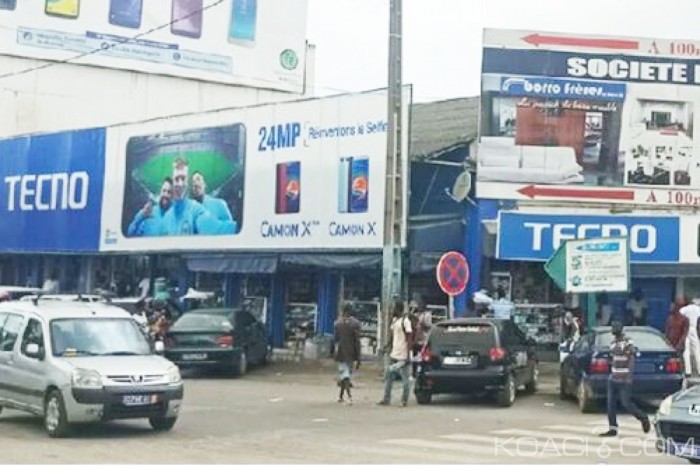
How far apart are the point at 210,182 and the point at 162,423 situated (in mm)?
16398

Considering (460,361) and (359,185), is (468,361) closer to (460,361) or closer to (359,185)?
(460,361)

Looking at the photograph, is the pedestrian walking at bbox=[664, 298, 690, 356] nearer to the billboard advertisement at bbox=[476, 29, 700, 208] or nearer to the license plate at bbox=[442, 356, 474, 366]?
the billboard advertisement at bbox=[476, 29, 700, 208]

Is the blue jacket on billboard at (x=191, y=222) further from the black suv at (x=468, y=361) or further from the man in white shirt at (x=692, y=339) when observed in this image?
the man in white shirt at (x=692, y=339)

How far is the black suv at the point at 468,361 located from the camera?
19938 millimetres

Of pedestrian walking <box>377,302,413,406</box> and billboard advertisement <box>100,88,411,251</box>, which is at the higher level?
billboard advertisement <box>100,88,411,251</box>

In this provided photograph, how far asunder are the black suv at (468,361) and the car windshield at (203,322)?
23.7 feet

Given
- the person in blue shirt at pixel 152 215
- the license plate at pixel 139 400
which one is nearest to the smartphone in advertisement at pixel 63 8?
the person in blue shirt at pixel 152 215

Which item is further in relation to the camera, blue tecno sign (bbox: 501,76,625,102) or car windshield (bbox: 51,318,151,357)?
blue tecno sign (bbox: 501,76,625,102)

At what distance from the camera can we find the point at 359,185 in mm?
27359

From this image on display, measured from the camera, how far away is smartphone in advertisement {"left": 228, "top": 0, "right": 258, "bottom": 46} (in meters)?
56.1

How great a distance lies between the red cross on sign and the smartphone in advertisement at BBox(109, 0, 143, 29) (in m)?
34.3

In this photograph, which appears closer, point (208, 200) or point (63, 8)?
point (208, 200)

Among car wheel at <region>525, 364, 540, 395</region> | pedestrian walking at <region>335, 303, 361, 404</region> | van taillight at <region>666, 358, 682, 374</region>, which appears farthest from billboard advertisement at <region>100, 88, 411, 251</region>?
van taillight at <region>666, 358, 682, 374</region>

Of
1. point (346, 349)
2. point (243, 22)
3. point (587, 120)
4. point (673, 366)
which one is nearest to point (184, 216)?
point (587, 120)
